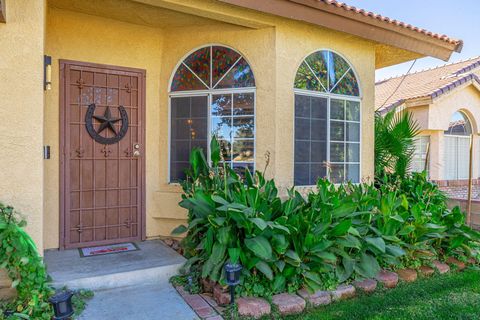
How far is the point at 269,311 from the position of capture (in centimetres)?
394

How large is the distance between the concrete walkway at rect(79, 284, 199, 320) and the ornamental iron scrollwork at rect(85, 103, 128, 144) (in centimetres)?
261

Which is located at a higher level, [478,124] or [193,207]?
[478,124]

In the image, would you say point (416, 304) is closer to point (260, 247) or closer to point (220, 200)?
point (260, 247)

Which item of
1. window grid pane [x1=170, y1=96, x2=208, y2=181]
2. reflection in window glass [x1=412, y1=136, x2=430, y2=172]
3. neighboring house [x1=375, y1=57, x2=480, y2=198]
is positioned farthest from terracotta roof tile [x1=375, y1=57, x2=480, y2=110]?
window grid pane [x1=170, y1=96, x2=208, y2=181]

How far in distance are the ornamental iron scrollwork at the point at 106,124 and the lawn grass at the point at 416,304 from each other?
13.5ft

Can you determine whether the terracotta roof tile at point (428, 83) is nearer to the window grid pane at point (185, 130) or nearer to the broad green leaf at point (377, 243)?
the window grid pane at point (185, 130)

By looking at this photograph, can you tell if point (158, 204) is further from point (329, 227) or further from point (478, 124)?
point (478, 124)

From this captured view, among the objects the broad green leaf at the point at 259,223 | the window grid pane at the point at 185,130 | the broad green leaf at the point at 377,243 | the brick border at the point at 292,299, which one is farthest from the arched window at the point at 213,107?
the brick border at the point at 292,299

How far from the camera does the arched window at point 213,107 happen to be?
609 centimetres

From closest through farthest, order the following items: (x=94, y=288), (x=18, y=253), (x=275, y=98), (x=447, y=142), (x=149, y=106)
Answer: (x=18, y=253) < (x=94, y=288) < (x=275, y=98) < (x=149, y=106) < (x=447, y=142)

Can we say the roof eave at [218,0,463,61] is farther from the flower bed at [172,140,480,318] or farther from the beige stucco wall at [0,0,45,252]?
the beige stucco wall at [0,0,45,252]

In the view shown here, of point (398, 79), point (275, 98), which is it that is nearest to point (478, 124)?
point (398, 79)

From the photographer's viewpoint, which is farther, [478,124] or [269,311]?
[478,124]

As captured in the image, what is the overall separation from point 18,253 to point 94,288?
3.86 feet
